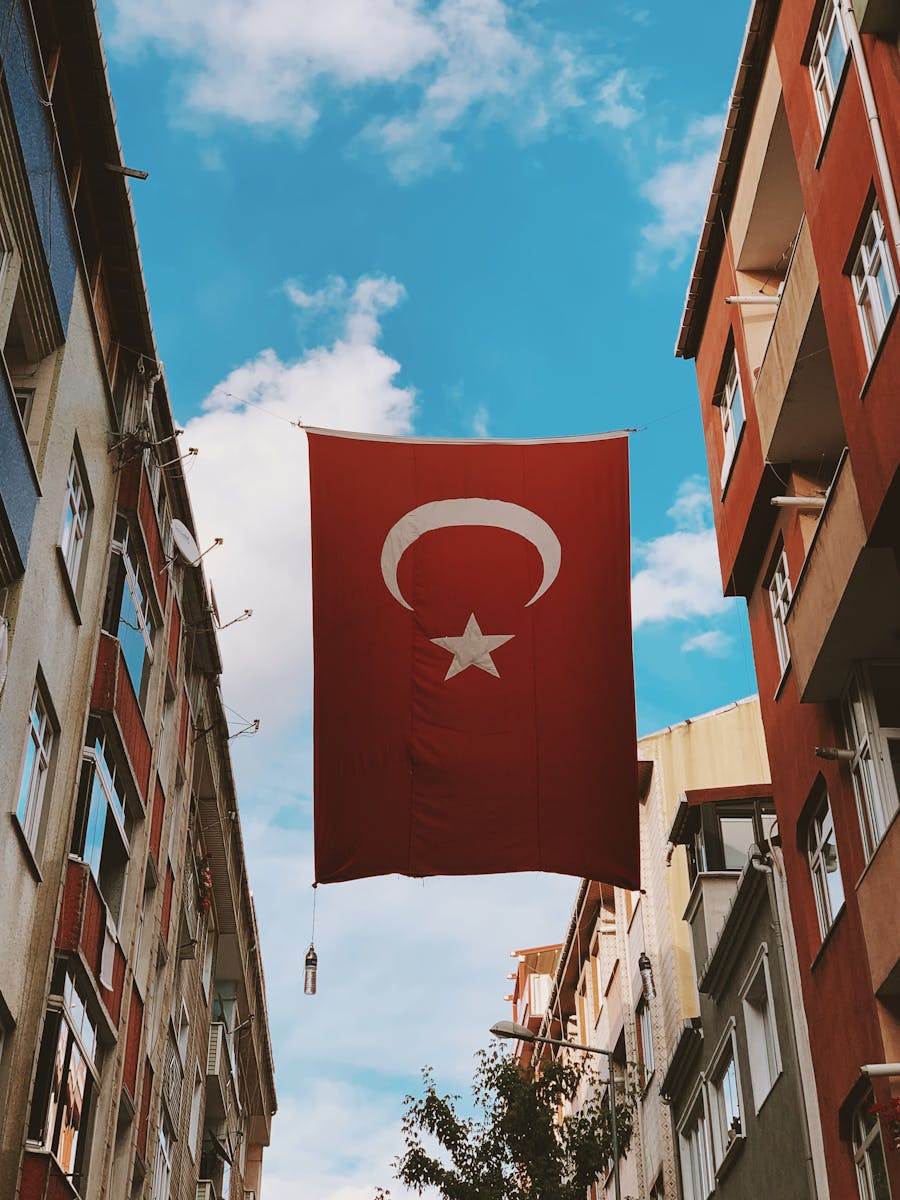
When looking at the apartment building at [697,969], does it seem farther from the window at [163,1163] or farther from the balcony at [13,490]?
the balcony at [13,490]

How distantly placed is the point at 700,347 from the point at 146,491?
36.3ft

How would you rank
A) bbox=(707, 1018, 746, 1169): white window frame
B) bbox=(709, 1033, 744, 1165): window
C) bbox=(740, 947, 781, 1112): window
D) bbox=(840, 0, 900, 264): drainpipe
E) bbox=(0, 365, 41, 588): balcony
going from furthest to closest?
bbox=(709, 1033, 744, 1165): window
bbox=(707, 1018, 746, 1169): white window frame
bbox=(740, 947, 781, 1112): window
bbox=(0, 365, 41, 588): balcony
bbox=(840, 0, 900, 264): drainpipe

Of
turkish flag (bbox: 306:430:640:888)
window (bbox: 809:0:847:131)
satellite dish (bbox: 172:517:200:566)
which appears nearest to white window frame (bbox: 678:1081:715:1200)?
turkish flag (bbox: 306:430:640:888)

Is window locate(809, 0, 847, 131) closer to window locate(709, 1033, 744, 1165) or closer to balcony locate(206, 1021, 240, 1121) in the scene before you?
window locate(709, 1033, 744, 1165)

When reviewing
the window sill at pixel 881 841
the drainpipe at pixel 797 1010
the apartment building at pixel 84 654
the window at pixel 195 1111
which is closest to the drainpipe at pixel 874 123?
the window sill at pixel 881 841

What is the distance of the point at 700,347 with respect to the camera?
26938 mm

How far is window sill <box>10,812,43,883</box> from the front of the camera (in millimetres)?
20422

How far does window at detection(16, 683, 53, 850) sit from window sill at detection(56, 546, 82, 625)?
189cm

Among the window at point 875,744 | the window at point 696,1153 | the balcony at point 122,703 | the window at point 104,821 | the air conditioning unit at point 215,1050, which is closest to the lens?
the window at point 875,744

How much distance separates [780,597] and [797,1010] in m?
6.18

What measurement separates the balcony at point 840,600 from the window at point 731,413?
205 inches

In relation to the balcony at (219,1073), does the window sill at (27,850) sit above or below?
below

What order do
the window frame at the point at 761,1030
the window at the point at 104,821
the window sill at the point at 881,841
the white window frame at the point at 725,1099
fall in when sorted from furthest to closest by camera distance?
the white window frame at the point at 725,1099 → the window at the point at 104,821 → the window frame at the point at 761,1030 → the window sill at the point at 881,841

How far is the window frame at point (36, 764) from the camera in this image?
21516mm
